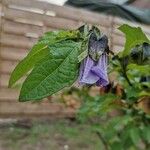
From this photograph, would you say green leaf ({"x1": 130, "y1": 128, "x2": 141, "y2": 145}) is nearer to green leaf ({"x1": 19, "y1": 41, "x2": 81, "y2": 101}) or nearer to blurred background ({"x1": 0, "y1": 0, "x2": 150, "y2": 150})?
green leaf ({"x1": 19, "y1": 41, "x2": 81, "y2": 101})

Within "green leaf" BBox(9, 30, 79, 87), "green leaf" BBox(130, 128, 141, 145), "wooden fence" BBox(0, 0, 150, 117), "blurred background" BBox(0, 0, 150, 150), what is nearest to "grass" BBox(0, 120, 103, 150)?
"blurred background" BBox(0, 0, 150, 150)

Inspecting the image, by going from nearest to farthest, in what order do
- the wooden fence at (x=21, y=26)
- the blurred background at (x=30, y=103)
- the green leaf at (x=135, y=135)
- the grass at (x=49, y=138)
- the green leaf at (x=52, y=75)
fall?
the green leaf at (x=52, y=75) < the green leaf at (x=135, y=135) < the grass at (x=49, y=138) < the blurred background at (x=30, y=103) < the wooden fence at (x=21, y=26)

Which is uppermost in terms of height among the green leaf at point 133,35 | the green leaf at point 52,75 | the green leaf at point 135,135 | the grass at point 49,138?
the green leaf at point 133,35

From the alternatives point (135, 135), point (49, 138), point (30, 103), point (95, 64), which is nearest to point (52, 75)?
point (95, 64)

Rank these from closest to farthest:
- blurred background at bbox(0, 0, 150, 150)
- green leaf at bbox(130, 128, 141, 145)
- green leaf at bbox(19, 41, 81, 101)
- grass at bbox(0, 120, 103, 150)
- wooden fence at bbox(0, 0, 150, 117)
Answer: green leaf at bbox(19, 41, 81, 101)
green leaf at bbox(130, 128, 141, 145)
grass at bbox(0, 120, 103, 150)
blurred background at bbox(0, 0, 150, 150)
wooden fence at bbox(0, 0, 150, 117)

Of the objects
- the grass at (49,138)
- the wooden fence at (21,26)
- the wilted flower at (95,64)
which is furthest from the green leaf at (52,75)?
the wooden fence at (21,26)

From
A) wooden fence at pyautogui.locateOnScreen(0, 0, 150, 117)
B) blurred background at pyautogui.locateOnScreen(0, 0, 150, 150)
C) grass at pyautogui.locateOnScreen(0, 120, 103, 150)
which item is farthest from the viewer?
wooden fence at pyautogui.locateOnScreen(0, 0, 150, 117)

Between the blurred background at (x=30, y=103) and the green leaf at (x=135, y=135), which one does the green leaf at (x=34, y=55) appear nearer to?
the green leaf at (x=135, y=135)

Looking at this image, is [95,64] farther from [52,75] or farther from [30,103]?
[30,103]
